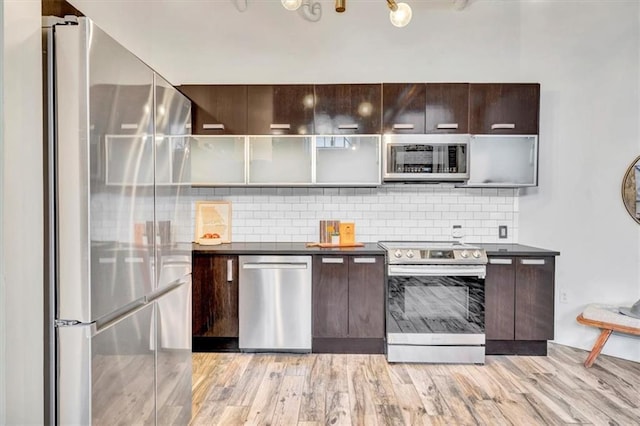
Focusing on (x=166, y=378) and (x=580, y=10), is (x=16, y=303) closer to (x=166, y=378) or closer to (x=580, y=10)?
(x=166, y=378)

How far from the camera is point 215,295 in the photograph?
10.6 feet

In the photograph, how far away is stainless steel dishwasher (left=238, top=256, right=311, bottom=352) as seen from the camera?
10.4 ft

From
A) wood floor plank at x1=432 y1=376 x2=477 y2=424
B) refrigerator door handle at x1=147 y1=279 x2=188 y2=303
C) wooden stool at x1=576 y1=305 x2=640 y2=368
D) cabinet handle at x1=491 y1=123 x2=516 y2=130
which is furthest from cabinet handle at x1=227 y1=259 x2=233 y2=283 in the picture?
wooden stool at x1=576 y1=305 x2=640 y2=368

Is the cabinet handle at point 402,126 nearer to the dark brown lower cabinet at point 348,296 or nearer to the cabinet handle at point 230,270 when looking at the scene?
the dark brown lower cabinet at point 348,296

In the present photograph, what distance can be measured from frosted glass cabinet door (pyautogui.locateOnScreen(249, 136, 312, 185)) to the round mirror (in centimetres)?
273

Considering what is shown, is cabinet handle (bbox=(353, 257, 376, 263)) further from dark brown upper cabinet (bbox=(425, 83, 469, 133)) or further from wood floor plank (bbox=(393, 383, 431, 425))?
dark brown upper cabinet (bbox=(425, 83, 469, 133))

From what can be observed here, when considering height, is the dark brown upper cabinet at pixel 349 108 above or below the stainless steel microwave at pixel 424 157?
above

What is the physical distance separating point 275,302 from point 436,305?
53.6 inches

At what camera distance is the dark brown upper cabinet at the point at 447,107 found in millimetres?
3363

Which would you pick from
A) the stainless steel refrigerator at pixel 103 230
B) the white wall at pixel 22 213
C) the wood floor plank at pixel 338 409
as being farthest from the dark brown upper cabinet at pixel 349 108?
the white wall at pixel 22 213

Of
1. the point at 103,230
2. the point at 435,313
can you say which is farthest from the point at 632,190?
the point at 103,230

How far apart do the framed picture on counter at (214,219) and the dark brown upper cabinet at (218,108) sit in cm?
72

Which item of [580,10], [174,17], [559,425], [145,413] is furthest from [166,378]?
[580,10]

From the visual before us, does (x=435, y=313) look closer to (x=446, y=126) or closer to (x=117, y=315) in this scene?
(x=446, y=126)
